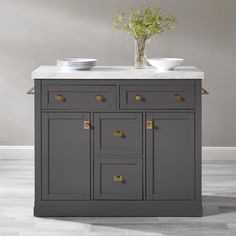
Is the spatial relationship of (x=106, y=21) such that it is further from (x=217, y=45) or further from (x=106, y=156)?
(x=106, y=156)

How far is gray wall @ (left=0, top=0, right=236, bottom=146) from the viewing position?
594 cm

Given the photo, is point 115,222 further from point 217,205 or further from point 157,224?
point 217,205

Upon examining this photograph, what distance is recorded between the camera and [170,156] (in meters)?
4.00

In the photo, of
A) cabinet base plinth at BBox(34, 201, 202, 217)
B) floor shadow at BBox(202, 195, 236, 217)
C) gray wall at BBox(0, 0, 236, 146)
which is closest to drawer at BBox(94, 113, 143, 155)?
cabinet base plinth at BBox(34, 201, 202, 217)

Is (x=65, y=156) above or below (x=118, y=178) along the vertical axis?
above

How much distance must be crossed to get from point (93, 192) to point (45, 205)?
30 cm

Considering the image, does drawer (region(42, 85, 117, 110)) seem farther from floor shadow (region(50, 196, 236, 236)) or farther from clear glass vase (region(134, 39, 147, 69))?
floor shadow (region(50, 196, 236, 236))

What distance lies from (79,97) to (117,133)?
32cm

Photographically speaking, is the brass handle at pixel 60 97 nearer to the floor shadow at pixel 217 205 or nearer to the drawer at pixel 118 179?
the drawer at pixel 118 179

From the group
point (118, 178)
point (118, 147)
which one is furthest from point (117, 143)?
point (118, 178)

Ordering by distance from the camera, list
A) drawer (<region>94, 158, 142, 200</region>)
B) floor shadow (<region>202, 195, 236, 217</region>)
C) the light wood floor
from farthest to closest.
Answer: floor shadow (<region>202, 195, 236, 217</region>), drawer (<region>94, 158, 142, 200</region>), the light wood floor

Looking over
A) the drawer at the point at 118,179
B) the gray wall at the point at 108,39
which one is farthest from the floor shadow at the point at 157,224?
the gray wall at the point at 108,39

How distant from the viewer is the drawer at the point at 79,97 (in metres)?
3.94

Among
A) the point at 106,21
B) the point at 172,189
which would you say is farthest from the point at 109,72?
the point at 106,21
